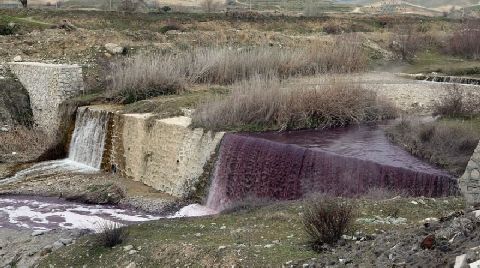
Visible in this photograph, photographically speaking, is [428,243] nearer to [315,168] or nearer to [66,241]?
[315,168]

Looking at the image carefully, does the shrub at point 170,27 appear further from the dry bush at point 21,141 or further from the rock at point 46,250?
the rock at point 46,250

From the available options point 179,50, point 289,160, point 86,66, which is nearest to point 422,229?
point 289,160


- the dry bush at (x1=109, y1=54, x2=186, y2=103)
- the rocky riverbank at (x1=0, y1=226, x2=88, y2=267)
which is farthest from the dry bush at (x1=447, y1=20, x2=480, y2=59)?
the rocky riverbank at (x1=0, y1=226, x2=88, y2=267)

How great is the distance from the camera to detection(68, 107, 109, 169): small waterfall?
55.9 ft

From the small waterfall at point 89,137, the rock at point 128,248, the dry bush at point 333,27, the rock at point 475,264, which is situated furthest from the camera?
the dry bush at point 333,27

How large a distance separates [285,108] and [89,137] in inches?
231

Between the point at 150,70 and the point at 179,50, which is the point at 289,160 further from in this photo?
the point at 179,50

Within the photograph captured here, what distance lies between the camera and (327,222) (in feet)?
25.3

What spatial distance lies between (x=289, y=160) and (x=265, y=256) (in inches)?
188

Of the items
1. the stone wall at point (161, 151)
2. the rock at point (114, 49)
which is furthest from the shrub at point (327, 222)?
the rock at point (114, 49)

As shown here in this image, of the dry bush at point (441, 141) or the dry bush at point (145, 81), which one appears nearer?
the dry bush at point (441, 141)

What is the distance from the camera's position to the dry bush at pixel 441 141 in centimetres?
1180

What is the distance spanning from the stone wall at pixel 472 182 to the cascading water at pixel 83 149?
11240 mm

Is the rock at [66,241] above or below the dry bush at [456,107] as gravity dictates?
below
